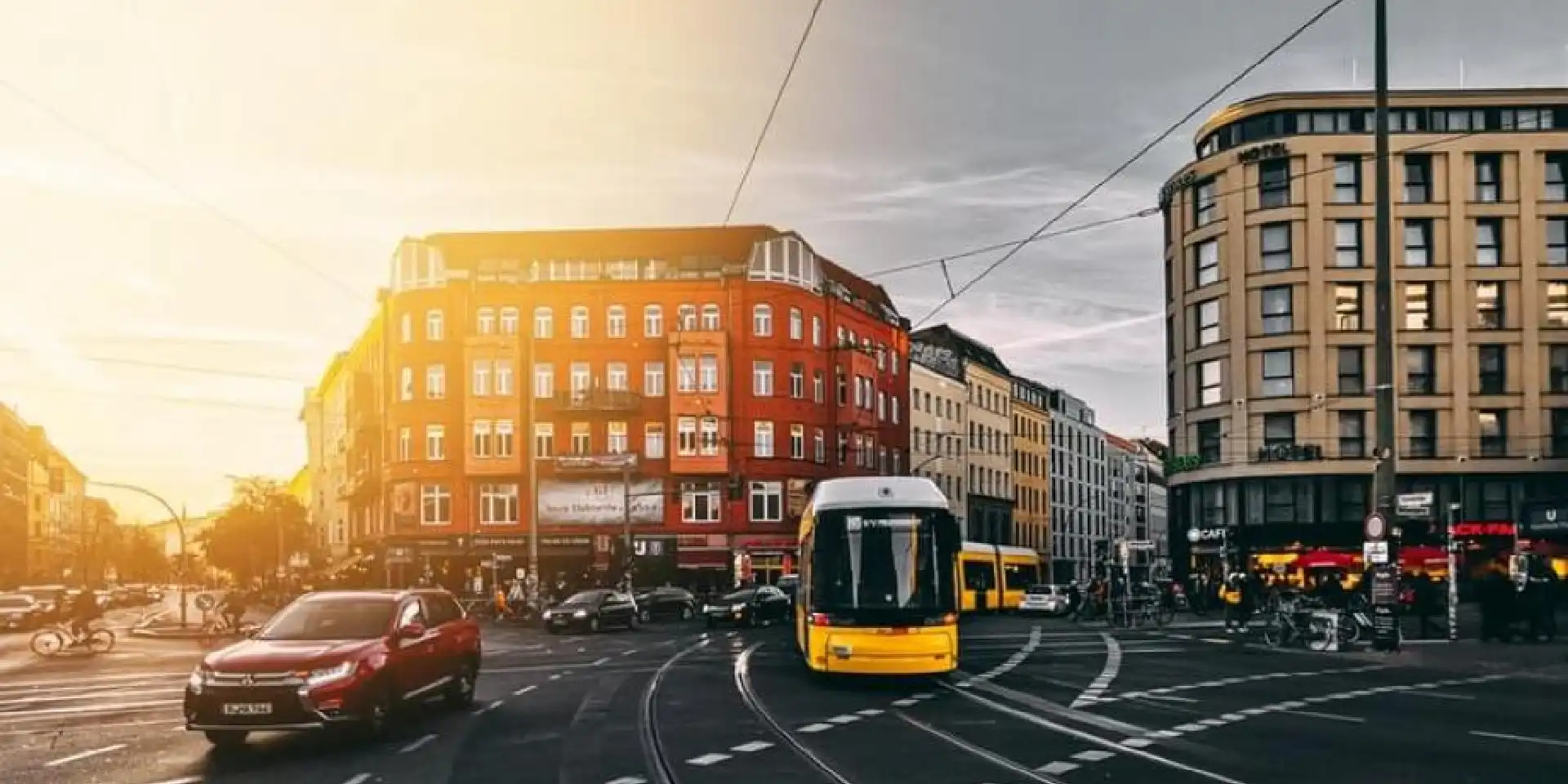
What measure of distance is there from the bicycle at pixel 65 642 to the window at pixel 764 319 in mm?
40889

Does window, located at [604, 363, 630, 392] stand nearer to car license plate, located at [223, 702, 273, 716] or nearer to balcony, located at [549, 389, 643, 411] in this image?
balcony, located at [549, 389, 643, 411]

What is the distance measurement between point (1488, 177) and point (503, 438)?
47277 millimetres

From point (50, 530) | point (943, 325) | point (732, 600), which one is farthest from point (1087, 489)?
point (50, 530)

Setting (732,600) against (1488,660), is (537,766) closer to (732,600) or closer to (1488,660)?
(1488,660)

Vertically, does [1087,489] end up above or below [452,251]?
below

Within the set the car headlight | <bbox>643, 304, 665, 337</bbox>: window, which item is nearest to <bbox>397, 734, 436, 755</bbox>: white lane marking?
the car headlight

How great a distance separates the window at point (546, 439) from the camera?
245ft

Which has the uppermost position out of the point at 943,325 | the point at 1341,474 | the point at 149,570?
the point at 943,325

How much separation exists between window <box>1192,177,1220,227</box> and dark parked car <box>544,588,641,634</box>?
35427 millimetres

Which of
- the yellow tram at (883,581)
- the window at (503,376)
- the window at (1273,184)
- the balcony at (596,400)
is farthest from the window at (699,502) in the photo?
the yellow tram at (883,581)

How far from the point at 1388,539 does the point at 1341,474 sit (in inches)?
1615

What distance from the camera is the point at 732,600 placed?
51312mm

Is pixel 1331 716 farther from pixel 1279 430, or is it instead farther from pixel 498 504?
pixel 498 504

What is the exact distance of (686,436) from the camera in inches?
2933
